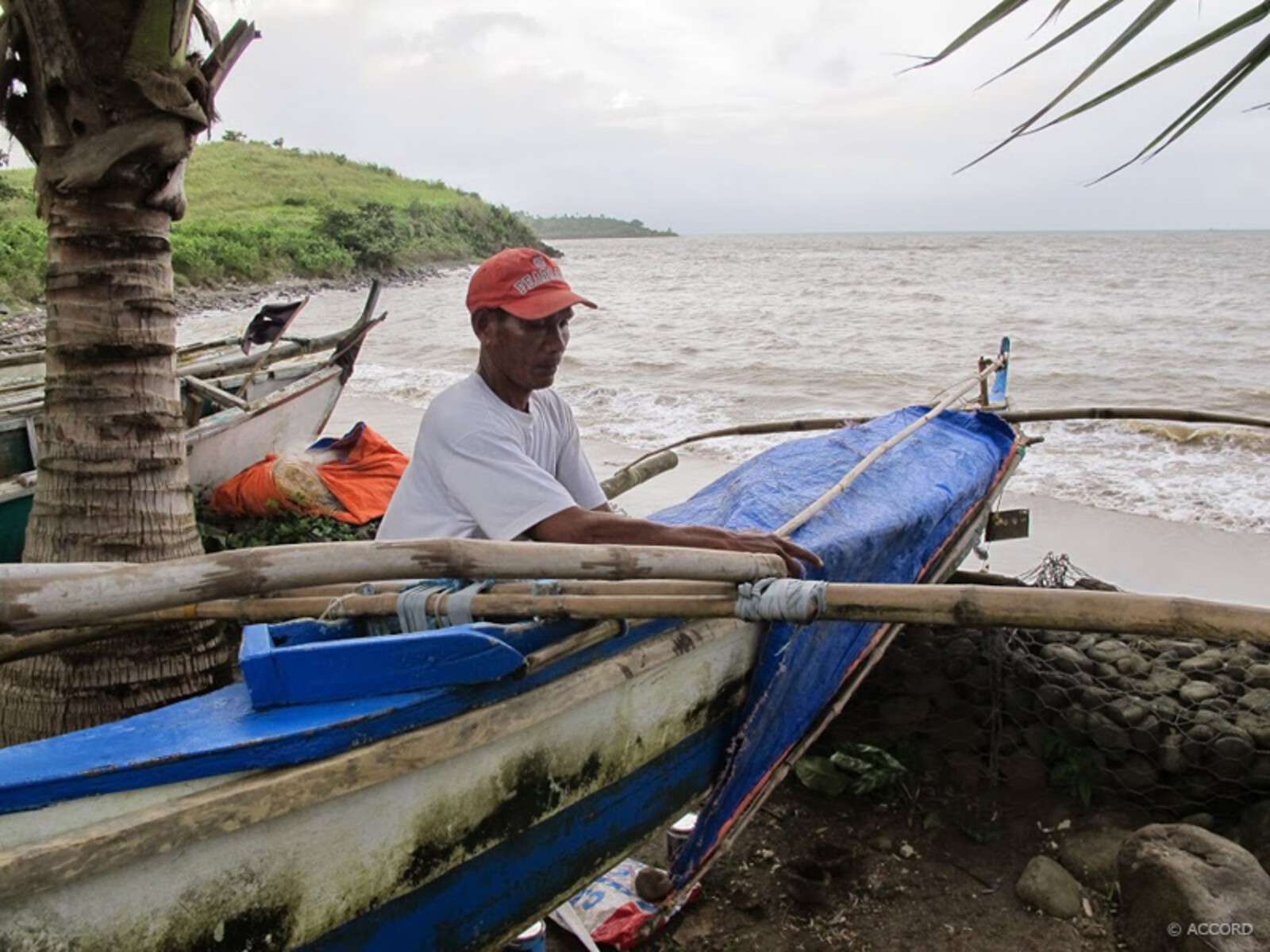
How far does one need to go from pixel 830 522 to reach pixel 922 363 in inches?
508

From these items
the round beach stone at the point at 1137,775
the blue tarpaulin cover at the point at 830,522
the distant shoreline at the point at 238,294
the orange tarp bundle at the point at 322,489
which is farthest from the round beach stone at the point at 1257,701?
the distant shoreline at the point at 238,294

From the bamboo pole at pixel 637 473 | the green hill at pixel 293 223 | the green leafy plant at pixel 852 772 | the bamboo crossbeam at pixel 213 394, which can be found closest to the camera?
the green leafy plant at pixel 852 772

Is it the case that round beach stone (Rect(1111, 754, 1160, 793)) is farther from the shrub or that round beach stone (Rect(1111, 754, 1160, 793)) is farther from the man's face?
the shrub

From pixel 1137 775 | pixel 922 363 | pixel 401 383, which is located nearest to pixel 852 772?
pixel 1137 775

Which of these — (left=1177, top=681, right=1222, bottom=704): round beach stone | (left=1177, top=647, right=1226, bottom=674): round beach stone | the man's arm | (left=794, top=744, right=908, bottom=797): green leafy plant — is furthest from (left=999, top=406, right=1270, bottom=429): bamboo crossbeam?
the man's arm

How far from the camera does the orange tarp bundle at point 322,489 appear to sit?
19.0ft

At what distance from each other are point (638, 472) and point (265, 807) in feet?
9.31

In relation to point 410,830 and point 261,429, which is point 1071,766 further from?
point 261,429

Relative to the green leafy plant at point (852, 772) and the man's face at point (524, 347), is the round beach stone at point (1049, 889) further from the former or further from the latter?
the man's face at point (524, 347)

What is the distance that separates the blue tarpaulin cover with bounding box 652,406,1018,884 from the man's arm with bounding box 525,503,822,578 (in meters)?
0.30

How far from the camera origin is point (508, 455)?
2.37 meters

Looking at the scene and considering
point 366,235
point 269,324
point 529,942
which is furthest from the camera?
point 366,235

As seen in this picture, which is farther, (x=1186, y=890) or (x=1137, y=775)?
(x=1137, y=775)

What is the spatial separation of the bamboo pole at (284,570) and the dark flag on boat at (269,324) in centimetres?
596
